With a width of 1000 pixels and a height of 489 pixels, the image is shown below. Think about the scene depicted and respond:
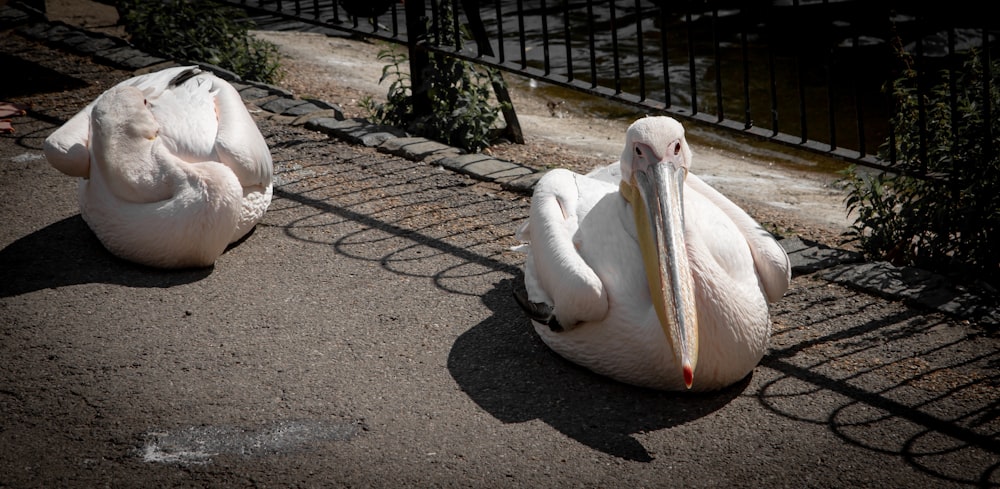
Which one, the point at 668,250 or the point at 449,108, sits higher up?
the point at 449,108

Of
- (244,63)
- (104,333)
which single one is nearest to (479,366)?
(104,333)

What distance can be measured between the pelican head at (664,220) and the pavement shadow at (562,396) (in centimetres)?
31

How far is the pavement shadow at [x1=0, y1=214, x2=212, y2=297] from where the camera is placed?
12.4ft

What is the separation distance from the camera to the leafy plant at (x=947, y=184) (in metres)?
3.57

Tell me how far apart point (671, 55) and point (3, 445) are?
7332mm

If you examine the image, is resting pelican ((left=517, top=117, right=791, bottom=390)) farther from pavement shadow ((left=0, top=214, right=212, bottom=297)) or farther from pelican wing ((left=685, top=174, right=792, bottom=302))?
pavement shadow ((left=0, top=214, right=212, bottom=297))

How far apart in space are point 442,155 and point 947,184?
2.61 metres

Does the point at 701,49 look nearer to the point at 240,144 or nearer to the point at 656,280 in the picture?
the point at 240,144

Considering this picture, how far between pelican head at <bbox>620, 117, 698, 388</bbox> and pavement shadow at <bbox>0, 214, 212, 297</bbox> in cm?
188

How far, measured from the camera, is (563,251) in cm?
308

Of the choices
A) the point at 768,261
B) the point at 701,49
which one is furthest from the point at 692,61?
the point at 701,49

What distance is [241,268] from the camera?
3.94 metres

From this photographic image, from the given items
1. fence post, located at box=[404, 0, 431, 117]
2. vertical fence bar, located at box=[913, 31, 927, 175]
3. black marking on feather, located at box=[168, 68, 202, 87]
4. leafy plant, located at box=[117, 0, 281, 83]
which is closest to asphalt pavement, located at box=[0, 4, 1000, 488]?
vertical fence bar, located at box=[913, 31, 927, 175]

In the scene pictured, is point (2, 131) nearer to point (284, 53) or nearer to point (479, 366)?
point (284, 53)
